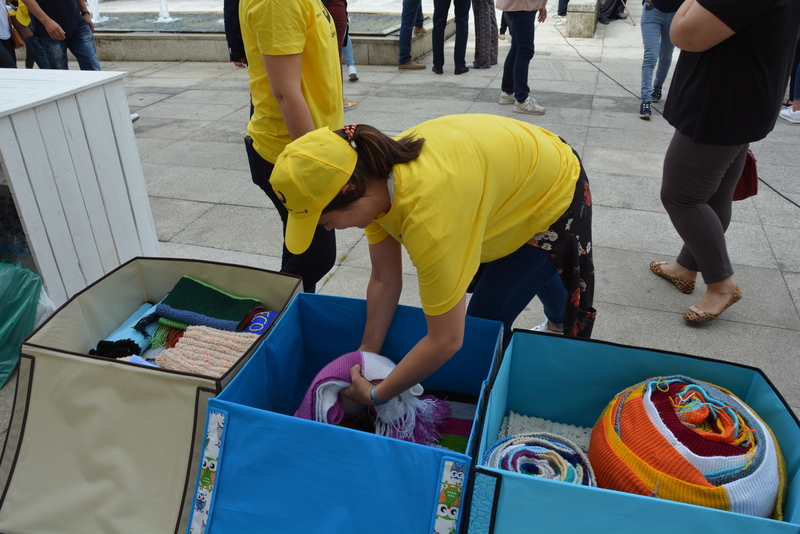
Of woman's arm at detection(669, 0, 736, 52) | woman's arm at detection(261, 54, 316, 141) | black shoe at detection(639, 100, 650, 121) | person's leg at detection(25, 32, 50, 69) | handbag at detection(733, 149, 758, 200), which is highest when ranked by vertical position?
woman's arm at detection(669, 0, 736, 52)

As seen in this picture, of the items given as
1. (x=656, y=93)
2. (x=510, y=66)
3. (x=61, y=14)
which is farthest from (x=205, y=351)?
(x=656, y=93)

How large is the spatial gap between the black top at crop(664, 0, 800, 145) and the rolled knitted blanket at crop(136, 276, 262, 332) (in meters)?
2.04

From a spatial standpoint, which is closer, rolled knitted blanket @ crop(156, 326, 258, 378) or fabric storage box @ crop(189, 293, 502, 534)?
fabric storage box @ crop(189, 293, 502, 534)

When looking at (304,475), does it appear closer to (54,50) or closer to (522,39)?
(522,39)

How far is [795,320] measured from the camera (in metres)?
2.91

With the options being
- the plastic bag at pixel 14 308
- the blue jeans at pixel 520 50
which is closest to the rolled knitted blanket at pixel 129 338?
the plastic bag at pixel 14 308

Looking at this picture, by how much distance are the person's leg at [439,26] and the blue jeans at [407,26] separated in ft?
0.93

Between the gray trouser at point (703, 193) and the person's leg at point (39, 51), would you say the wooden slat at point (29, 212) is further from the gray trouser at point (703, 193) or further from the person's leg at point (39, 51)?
the person's leg at point (39, 51)

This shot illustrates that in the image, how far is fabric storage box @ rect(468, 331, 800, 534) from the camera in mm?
1299

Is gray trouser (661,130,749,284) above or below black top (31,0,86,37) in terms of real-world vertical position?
below

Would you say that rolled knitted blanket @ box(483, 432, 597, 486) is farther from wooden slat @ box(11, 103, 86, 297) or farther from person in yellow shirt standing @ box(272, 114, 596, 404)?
wooden slat @ box(11, 103, 86, 297)

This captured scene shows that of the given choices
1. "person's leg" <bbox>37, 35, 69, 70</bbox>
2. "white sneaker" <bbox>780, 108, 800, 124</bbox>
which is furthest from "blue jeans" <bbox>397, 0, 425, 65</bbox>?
"white sneaker" <bbox>780, 108, 800, 124</bbox>

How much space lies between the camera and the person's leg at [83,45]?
18.0 ft

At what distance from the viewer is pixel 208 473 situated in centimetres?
160
